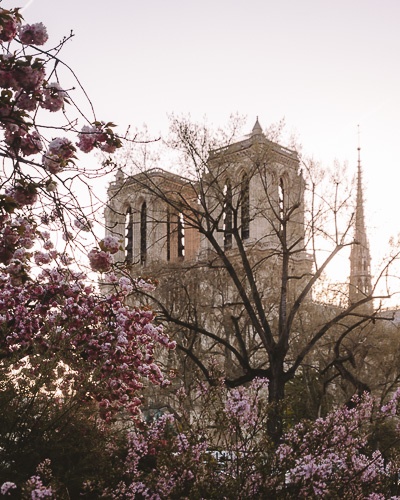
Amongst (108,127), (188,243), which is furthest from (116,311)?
(188,243)

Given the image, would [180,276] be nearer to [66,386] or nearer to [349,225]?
[349,225]

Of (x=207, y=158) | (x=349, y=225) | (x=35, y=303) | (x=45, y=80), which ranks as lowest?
(x=35, y=303)

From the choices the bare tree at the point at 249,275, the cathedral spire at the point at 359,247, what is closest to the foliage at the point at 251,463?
the bare tree at the point at 249,275

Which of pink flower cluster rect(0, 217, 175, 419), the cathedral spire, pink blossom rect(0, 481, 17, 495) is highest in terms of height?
the cathedral spire

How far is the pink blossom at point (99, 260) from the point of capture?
7.36 m

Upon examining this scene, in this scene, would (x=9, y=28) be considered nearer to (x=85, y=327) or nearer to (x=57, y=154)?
(x=57, y=154)

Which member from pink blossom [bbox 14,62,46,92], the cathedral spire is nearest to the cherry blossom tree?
pink blossom [bbox 14,62,46,92]

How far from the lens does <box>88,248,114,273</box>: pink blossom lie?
7359 millimetres

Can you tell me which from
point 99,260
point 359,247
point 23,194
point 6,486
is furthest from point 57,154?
point 359,247

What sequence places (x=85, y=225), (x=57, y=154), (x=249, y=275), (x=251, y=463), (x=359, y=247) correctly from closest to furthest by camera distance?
(x=57, y=154) → (x=85, y=225) → (x=251, y=463) → (x=249, y=275) → (x=359, y=247)

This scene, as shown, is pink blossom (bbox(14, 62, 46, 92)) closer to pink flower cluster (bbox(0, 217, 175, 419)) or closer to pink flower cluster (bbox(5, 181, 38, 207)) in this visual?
pink flower cluster (bbox(5, 181, 38, 207))

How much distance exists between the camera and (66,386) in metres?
7.88

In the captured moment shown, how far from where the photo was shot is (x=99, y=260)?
738cm

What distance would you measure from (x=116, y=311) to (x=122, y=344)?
86 cm
